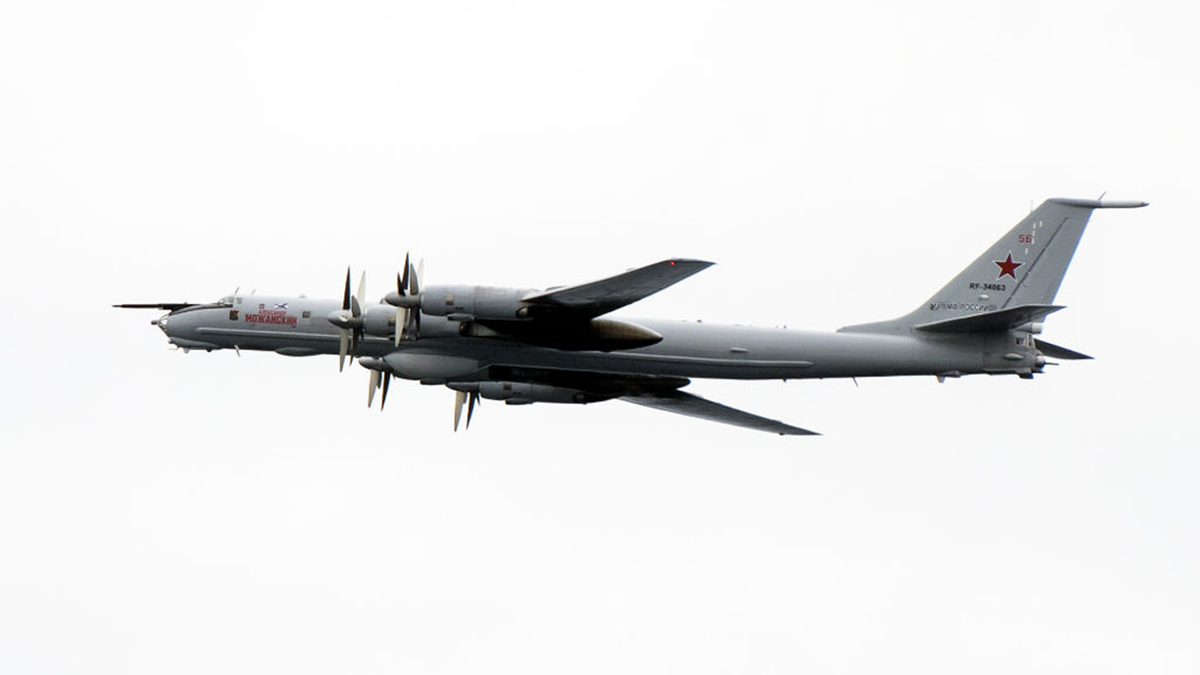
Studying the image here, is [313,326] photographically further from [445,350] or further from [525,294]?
[525,294]

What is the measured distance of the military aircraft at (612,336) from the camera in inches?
1468

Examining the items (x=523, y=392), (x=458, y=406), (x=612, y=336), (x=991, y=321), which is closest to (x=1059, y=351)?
(x=991, y=321)

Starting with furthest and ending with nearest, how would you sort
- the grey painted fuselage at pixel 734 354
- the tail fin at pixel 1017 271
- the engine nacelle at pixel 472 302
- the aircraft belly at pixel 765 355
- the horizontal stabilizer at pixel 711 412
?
the horizontal stabilizer at pixel 711 412, the tail fin at pixel 1017 271, the aircraft belly at pixel 765 355, the grey painted fuselage at pixel 734 354, the engine nacelle at pixel 472 302

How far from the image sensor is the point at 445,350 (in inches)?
1528

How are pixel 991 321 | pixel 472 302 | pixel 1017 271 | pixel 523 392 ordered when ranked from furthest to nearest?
1. pixel 1017 271
2. pixel 523 392
3. pixel 991 321
4. pixel 472 302

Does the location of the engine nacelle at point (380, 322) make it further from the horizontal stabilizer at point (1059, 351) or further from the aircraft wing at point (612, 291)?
the horizontal stabilizer at point (1059, 351)

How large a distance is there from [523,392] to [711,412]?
5057 mm

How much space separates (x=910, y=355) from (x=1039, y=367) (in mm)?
2887

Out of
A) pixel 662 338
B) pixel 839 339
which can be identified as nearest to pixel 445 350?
pixel 662 338

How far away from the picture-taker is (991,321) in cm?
3778

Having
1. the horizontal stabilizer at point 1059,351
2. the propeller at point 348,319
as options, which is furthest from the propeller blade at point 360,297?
the horizontal stabilizer at point 1059,351

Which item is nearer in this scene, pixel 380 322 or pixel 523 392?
pixel 380 322

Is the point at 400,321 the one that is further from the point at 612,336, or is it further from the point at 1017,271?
the point at 1017,271

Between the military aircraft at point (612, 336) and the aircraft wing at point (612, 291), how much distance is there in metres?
0.05
